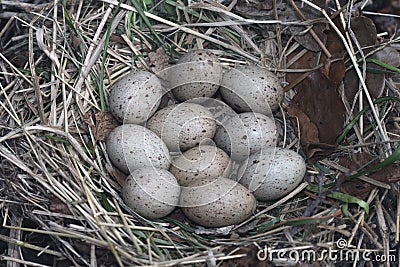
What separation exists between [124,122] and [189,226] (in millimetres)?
534

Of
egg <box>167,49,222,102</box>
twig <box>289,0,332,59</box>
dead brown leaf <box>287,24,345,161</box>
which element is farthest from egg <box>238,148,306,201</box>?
twig <box>289,0,332,59</box>

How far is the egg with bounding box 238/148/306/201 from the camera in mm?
2445

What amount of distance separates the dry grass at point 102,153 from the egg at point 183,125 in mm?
265

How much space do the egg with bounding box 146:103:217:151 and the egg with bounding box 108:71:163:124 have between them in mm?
58

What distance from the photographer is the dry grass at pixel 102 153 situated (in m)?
2.24

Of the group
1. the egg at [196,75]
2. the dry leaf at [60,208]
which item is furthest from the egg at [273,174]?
the dry leaf at [60,208]

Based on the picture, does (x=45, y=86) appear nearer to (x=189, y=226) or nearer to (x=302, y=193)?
(x=189, y=226)

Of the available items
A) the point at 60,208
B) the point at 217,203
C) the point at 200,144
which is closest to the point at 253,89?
the point at 200,144

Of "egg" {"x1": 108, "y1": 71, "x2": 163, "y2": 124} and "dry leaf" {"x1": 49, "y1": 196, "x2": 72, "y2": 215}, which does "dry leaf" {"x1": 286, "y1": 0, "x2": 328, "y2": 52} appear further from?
"dry leaf" {"x1": 49, "y1": 196, "x2": 72, "y2": 215}

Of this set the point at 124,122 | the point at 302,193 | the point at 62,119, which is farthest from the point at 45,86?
the point at 302,193

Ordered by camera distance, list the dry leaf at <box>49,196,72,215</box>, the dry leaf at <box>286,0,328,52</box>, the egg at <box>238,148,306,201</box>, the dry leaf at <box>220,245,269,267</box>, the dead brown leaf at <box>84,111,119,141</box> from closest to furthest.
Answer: the dry leaf at <box>220,245,269,267</box> → the dry leaf at <box>49,196,72,215</box> → the egg at <box>238,148,306,201</box> → the dead brown leaf at <box>84,111,119,141</box> → the dry leaf at <box>286,0,328,52</box>

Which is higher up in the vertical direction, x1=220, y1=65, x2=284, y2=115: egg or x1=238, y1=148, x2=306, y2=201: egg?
x1=220, y1=65, x2=284, y2=115: egg

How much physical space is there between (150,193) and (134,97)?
463 millimetres

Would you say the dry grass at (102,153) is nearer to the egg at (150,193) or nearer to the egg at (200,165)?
the egg at (150,193)
